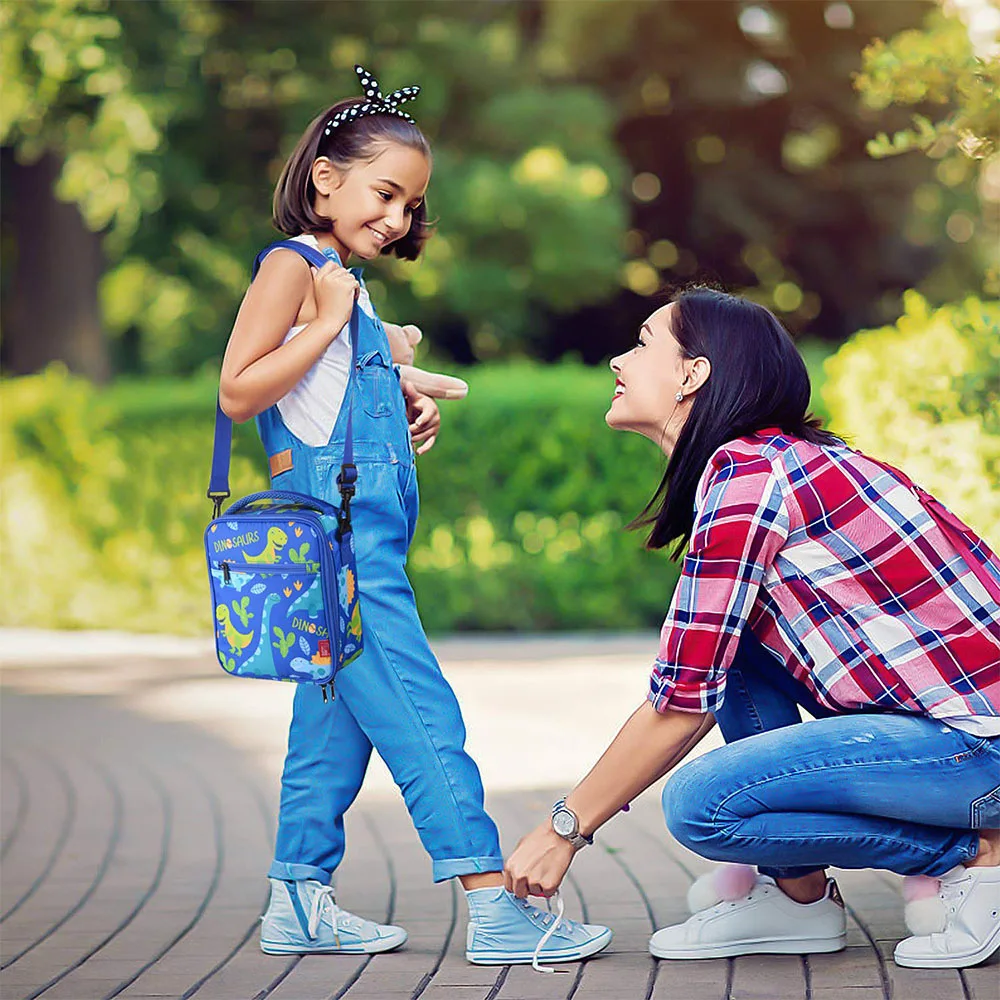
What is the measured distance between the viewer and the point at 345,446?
3.16 meters

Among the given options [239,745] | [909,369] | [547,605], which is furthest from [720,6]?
[239,745]

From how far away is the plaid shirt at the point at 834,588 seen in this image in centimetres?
288

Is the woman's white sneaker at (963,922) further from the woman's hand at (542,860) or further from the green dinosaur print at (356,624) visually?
the green dinosaur print at (356,624)

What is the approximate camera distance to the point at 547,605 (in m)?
8.93

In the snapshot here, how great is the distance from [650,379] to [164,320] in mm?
16840

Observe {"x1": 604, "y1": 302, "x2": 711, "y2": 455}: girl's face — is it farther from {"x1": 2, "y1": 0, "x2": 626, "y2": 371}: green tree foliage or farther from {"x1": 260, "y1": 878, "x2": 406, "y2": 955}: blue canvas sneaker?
{"x1": 2, "y1": 0, "x2": 626, "y2": 371}: green tree foliage

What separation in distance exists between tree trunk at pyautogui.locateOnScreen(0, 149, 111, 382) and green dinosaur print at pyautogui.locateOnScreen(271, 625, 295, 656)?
35.9 feet

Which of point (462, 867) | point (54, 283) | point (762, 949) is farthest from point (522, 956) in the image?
point (54, 283)

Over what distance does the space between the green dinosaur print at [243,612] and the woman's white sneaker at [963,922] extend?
4.73 ft

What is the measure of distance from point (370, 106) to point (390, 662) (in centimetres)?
117

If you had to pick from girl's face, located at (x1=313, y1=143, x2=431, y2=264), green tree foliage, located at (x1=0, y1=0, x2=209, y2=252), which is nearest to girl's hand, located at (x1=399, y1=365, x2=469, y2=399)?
girl's face, located at (x1=313, y1=143, x2=431, y2=264)

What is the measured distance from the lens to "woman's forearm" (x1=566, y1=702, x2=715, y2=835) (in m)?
2.89

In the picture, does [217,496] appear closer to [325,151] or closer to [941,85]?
[325,151]

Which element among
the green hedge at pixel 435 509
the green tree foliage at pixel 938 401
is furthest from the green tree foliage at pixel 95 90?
the green tree foliage at pixel 938 401
